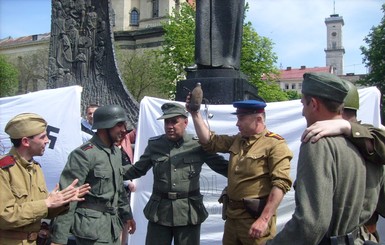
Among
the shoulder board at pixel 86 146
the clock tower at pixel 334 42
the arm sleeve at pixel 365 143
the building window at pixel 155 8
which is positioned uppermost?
the clock tower at pixel 334 42

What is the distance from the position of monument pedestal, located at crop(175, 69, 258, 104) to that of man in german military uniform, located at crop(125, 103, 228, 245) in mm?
1373

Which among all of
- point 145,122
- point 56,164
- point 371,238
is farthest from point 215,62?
point 371,238

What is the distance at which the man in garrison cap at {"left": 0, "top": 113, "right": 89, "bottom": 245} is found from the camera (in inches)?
124

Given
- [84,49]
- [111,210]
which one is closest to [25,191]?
[111,210]

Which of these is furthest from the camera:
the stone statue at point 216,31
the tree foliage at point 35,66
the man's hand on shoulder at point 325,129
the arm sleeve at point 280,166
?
the tree foliage at point 35,66

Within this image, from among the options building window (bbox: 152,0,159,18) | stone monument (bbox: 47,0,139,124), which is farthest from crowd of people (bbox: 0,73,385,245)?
building window (bbox: 152,0,159,18)

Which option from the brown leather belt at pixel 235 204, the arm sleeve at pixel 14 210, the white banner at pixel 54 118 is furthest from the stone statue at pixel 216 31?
the arm sleeve at pixel 14 210

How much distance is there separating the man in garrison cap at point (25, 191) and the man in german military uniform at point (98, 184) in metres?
0.35

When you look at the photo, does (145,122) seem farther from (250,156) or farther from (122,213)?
(250,156)

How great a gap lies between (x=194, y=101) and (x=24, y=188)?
5.09 ft

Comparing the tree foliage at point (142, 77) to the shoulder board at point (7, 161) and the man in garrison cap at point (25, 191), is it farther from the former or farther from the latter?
the shoulder board at point (7, 161)

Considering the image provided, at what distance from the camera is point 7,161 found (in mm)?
3295

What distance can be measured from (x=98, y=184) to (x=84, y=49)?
7.66 metres

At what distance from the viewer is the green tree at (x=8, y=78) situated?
49.2m
